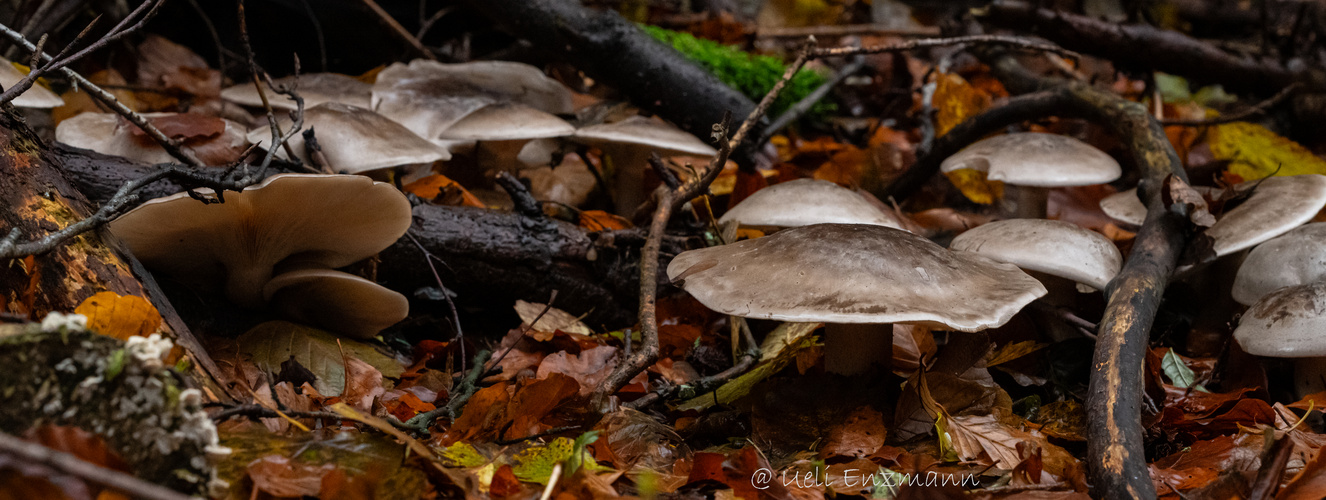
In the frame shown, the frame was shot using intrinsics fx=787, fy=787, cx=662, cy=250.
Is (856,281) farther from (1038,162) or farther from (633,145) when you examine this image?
(633,145)

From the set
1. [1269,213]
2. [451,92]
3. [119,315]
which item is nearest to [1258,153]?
[1269,213]

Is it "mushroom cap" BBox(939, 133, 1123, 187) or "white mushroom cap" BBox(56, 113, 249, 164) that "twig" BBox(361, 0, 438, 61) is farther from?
"mushroom cap" BBox(939, 133, 1123, 187)

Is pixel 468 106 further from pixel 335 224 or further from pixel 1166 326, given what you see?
pixel 1166 326

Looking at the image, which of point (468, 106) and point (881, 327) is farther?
point (468, 106)

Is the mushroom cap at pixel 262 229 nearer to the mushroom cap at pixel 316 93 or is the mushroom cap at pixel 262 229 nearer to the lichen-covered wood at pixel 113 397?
the lichen-covered wood at pixel 113 397

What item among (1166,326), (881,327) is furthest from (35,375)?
(1166,326)

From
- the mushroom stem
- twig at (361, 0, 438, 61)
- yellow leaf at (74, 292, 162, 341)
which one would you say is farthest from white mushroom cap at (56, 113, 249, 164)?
the mushroom stem
